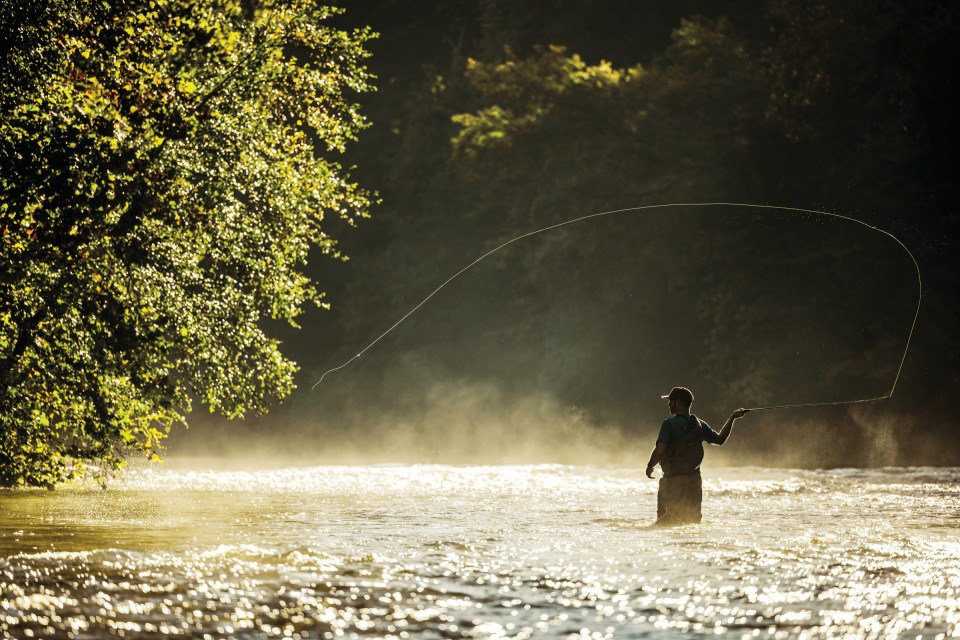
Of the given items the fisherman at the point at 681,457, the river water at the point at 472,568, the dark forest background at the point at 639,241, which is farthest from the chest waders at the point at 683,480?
the dark forest background at the point at 639,241

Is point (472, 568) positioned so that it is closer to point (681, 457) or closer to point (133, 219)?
point (681, 457)

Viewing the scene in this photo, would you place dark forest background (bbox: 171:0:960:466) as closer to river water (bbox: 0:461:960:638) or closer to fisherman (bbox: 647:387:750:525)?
river water (bbox: 0:461:960:638)

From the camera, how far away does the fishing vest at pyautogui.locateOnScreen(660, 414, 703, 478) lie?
14172mm

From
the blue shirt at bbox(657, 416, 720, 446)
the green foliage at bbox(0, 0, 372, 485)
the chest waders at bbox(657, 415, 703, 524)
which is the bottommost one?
the chest waders at bbox(657, 415, 703, 524)

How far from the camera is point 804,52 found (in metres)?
35.5

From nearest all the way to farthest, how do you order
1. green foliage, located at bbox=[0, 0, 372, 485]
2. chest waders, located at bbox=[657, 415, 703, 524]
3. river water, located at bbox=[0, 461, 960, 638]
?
river water, located at bbox=[0, 461, 960, 638] → green foliage, located at bbox=[0, 0, 372, 485] → chest waders, located at bbox=[657, 415, 703, 524]

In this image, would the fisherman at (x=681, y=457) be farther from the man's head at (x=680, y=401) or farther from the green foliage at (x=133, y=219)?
the green foliage at (x=133, y=219)

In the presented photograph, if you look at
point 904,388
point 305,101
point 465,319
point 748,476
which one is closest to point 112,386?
point 305,101

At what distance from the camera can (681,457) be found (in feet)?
46.8

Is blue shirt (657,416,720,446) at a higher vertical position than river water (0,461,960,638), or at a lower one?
higher

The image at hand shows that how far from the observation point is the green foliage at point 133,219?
14.0 meters

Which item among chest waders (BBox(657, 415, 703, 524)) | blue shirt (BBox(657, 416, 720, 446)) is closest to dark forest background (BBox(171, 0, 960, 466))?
chest waders (BBox(657, 415, 703, 524))

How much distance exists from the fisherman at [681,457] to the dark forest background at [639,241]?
18.5 metres

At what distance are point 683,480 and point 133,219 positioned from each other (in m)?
6.90
